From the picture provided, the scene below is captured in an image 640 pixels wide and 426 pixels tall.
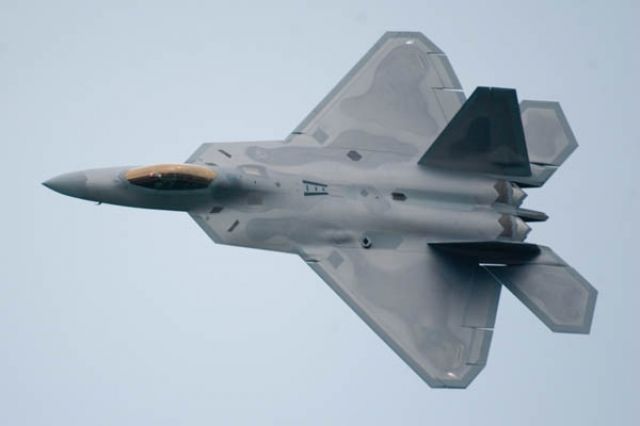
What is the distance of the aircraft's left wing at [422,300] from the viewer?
95.1ft

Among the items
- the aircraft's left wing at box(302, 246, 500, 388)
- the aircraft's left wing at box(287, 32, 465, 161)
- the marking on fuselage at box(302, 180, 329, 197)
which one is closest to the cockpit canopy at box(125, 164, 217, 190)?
the marking on fuselage at box(302, 180, 329, 197)

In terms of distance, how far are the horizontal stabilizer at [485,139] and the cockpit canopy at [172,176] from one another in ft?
16.6

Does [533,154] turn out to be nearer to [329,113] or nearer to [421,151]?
[421,151]

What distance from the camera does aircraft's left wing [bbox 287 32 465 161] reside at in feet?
101

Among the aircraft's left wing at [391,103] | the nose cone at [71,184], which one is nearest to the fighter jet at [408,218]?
the nose cone at [71,184]

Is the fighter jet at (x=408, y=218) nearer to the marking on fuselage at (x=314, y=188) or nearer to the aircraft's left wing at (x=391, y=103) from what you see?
the marking on fuselage at (x=314, y=188)

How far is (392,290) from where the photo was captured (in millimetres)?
29391

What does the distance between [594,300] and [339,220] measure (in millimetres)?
6128

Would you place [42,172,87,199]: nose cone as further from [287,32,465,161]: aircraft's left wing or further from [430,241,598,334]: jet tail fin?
[430,241,598,334]: jet tail fin

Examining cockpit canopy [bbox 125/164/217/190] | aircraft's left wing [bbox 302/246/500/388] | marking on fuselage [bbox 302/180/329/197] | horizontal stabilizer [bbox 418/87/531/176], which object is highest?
horizontal stabilizer [bbox 418/87/531/176]

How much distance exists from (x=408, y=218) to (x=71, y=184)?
24.9ft

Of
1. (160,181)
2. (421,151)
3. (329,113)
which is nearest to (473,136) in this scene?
(421,151)

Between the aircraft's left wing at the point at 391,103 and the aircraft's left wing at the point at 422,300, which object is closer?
the aircraft's left wing at the point at 422,300

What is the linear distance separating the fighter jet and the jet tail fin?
2cm
